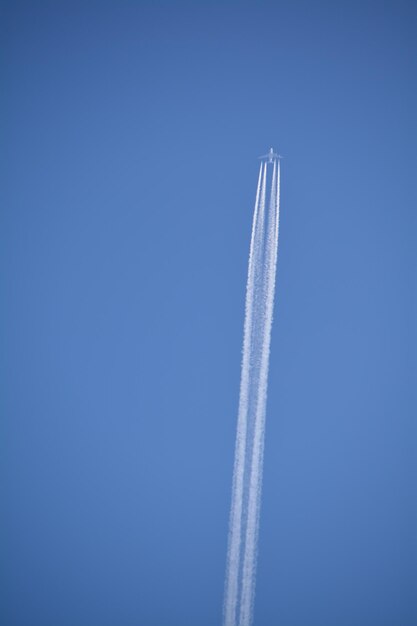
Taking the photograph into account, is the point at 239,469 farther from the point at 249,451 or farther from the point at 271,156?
the point at 271,156

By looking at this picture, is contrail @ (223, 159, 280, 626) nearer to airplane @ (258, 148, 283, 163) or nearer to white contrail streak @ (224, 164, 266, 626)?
white contrail streak @ (224, 164, 266, 626)

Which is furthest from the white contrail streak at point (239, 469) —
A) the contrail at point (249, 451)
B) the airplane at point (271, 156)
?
the airplane at point (271, 156)

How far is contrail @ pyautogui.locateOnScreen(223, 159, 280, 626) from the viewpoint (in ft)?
12.5

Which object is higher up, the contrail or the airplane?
the airplane

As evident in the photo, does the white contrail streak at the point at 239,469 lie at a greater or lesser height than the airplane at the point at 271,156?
lesser

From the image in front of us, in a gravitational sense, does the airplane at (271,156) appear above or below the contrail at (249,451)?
above

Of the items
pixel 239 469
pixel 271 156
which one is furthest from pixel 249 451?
pixel 271 156

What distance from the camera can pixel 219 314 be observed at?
12.6ft

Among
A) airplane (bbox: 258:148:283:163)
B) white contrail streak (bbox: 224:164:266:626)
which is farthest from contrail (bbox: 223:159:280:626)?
airplane (bbox: 258:148:283:163)

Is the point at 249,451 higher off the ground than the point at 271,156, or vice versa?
the point at 271,156

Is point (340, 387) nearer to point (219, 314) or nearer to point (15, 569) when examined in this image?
point (219, 314)

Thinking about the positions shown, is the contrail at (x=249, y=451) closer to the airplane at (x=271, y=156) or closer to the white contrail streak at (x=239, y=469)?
the white contrail streak at (x=239, y=469)

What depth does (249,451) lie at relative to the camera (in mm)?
3828

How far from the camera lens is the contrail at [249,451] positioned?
3816 millimetres
